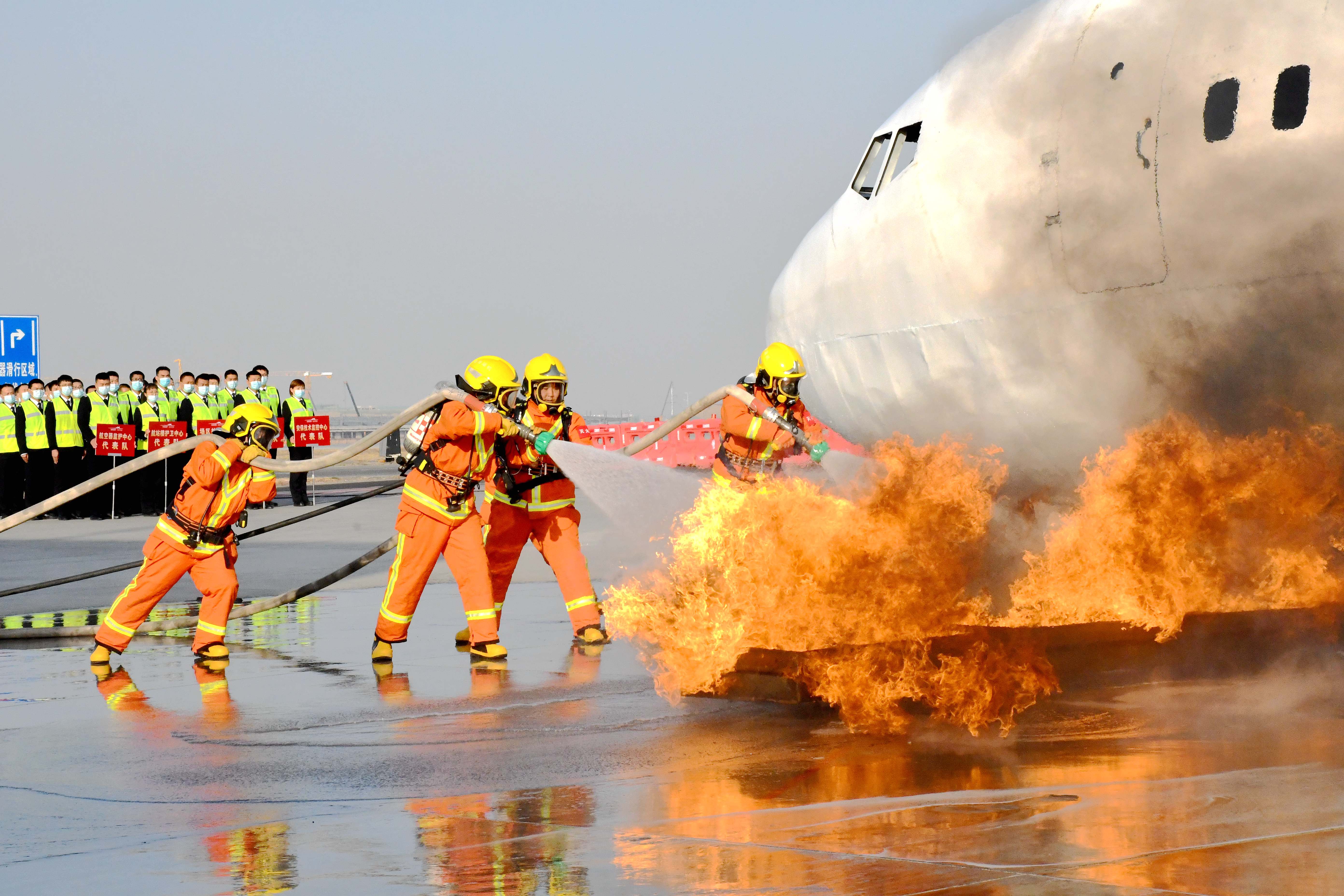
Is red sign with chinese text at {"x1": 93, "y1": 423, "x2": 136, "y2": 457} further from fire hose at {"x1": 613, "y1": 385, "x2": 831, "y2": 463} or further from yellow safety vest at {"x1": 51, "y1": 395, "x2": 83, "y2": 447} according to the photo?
fire hose at {"x1": 613, "y1": 385, "x2": 831, "y2": 463}

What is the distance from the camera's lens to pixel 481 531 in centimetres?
1067

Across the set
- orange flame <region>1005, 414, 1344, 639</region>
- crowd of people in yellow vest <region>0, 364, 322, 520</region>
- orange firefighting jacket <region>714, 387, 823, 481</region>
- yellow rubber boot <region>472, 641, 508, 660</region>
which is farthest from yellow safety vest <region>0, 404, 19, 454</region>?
orange flame <region>1005, 414, 1344, 639</region>

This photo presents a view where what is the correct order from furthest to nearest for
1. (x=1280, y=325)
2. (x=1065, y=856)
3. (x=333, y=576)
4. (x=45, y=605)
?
(x=45, y=605) → (x=333, y=576) → (x=1280, y=325) → (x=1065, y=856)

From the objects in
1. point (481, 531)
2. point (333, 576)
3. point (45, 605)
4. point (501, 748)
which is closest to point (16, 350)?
point (45, 605)

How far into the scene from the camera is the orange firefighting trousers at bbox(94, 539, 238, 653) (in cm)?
1042

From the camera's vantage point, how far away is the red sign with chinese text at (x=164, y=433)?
24.0m

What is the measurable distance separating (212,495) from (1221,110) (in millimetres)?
6929

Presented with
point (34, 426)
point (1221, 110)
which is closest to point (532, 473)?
point (1221, 110)

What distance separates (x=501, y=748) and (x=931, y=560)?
2.39 m

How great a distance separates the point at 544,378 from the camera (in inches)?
441

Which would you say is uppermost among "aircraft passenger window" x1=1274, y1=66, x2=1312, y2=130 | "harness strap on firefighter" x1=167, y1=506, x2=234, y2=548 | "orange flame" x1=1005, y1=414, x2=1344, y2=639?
"aircraft passenger window" x1=1274, y1=66, x2=1312, y2=130

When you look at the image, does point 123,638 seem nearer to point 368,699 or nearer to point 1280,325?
point 368,699

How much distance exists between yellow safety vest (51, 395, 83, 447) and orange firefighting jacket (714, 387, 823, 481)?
54.6 feet

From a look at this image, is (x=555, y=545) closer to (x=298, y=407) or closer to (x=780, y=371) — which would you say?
(x=780, y=371)
